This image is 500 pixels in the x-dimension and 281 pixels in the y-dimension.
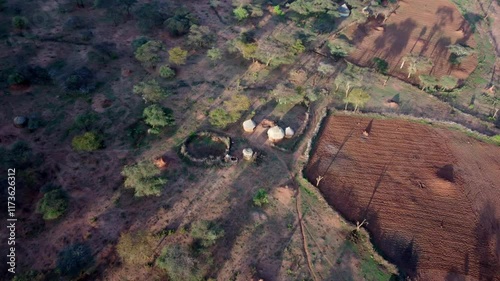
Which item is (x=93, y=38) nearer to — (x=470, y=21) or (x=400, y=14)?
A: (x=400, y=14)

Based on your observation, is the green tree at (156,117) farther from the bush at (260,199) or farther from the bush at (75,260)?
the bush at (75,260)

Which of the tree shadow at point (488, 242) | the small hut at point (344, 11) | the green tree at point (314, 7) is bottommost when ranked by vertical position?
the tree shadow at point (488, 242)

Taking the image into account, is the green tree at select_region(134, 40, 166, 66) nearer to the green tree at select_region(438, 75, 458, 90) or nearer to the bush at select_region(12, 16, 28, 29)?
the bush at select_region(12, 16, 28, 29)

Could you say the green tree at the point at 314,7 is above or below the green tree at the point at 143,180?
above

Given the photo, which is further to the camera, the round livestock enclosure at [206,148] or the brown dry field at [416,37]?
the brown dry field at [416,37]

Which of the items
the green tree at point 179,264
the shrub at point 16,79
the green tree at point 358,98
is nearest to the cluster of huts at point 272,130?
the green tree at point 358,98

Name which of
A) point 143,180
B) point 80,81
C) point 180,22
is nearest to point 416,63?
point 180,22
